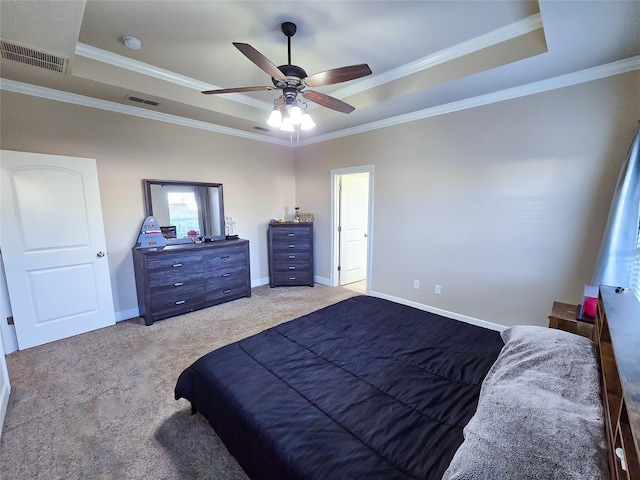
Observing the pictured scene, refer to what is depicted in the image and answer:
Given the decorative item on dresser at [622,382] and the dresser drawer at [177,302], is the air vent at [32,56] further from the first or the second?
the decorative item on dresser at [622,382]

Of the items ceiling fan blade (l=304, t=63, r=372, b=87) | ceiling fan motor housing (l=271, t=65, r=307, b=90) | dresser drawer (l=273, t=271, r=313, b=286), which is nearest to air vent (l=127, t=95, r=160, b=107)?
ceiling fan motor housing (l=271, t=65, r=307, b=90)

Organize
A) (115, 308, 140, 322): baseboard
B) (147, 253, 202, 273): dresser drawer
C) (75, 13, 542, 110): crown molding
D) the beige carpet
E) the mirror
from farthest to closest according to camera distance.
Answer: the mirror
(115, 308, 140, 322): baseboard
(147, 253, 202, 273): dresser drawer
(75, 13, 542, 110): crown molding
the beige carpet

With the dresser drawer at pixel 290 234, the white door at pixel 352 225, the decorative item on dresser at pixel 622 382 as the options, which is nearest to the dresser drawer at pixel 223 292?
the dresser drawer at pixel 290 234

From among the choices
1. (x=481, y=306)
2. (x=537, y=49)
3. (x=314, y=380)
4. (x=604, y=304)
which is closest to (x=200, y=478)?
(x=314, y=380)

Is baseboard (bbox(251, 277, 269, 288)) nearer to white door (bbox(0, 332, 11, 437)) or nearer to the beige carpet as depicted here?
the beige carpet

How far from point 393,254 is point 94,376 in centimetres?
Result: 345

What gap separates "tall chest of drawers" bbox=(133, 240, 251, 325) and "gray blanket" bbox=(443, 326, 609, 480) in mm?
3346

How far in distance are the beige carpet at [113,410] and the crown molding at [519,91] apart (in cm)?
306

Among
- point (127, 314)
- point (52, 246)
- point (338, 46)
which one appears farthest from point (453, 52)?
point (127, 314)

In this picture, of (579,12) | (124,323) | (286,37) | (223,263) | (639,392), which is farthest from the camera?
(223,263)

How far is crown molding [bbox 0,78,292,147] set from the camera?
8.43 ft

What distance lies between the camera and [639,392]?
66 centimetres

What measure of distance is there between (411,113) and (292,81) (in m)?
1.91

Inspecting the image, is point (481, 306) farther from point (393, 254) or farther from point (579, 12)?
point (579, 12)
